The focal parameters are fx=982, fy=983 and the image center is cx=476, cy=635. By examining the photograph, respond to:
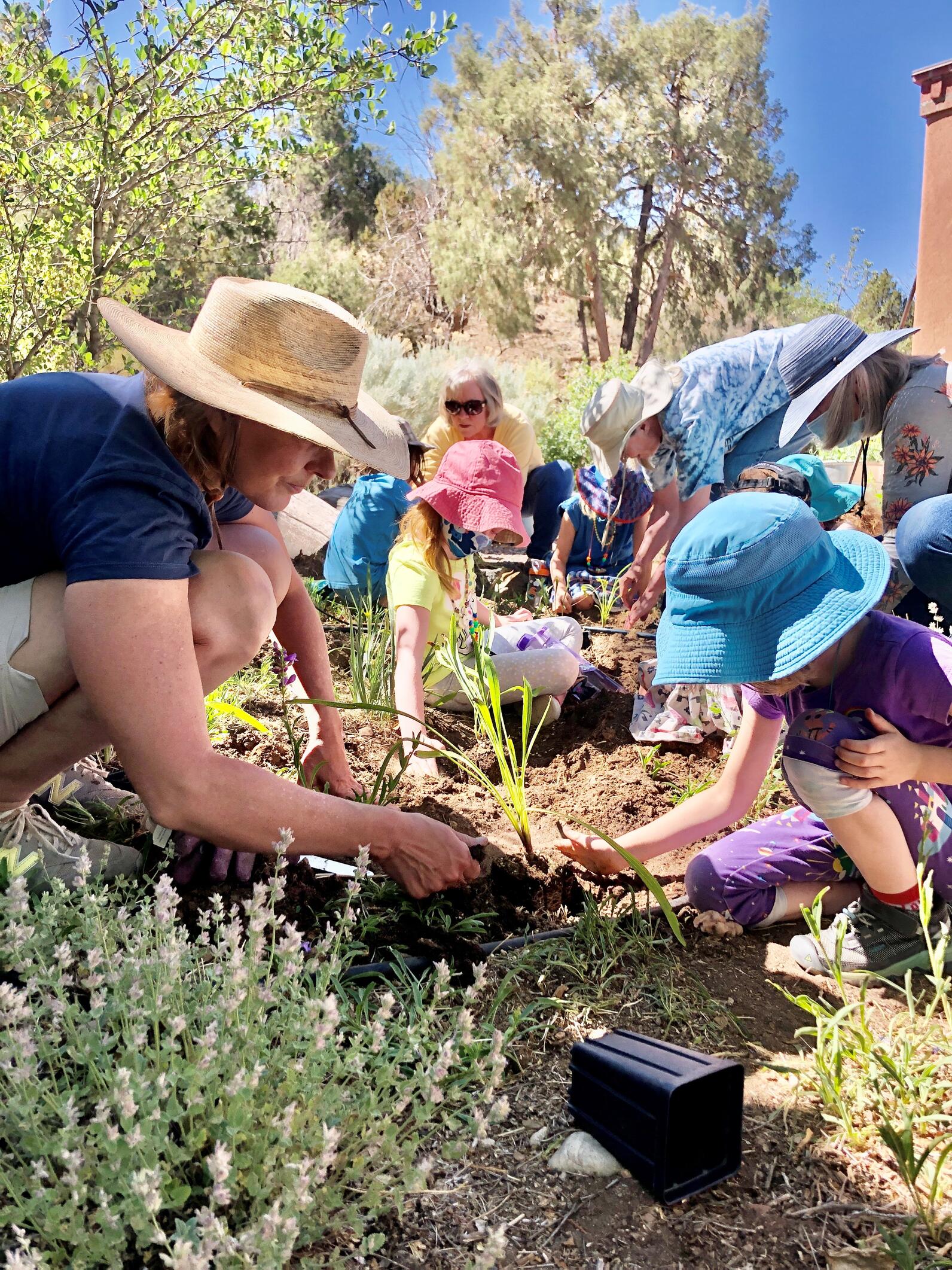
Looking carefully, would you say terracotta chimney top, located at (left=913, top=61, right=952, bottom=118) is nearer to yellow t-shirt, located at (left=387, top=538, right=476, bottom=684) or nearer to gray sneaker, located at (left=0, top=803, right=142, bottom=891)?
yellow t-shirt, located at (left=387, top=538, right=476, bottom=684)

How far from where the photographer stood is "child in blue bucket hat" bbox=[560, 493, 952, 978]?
5.95 ft

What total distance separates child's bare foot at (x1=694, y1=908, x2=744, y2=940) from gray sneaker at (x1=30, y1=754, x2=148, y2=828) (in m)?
1.25

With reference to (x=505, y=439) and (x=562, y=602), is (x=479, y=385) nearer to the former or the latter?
(x=505, y=439)

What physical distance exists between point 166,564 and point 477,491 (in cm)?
Answer: 163

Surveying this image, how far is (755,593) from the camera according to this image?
71.9 inches

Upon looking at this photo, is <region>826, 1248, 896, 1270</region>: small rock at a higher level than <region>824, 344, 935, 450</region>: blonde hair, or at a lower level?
lower

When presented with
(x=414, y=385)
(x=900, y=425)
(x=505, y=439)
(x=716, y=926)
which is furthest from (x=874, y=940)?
(x=414, y=385)

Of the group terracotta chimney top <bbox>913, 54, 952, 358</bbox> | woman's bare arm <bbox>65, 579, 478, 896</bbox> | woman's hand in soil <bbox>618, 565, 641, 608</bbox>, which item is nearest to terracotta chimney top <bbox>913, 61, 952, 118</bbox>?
terracotta chimney top <bbox>913, 54, 952, 358</bbox>

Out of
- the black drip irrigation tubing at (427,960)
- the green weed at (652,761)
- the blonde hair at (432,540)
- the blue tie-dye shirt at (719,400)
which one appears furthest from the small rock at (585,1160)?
the blue tie-dye shirt at (719,400)

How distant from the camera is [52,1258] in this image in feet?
3.37

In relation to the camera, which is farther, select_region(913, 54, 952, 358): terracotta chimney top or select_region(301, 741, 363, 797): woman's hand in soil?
select_region(913, 54, 952, 358): terracotta chimney top

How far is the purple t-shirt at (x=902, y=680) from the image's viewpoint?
1.86 meters

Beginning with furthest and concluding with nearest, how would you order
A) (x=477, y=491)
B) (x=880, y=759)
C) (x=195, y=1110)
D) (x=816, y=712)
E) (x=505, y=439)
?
(x=505, y=439) → (x=477, y=491) → (x=816, y=712) → (x=880, y=759) → (x=195, y=1110)

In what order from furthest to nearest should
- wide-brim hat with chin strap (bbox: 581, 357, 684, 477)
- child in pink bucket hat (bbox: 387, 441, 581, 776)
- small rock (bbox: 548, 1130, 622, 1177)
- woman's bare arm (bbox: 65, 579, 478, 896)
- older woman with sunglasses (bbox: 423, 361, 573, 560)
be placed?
older woman with sunglasses (bbox: 423, 361, 573, 560) → wide-brim hat with chin strap (bbox: 581, 357, 684, 477) → child in pink bucket hat (bbox: 387, 441, 581, 776) → woman's bare arm (bbox: 65, 579, 478, 896) → small rock (bbox: 548, 1130, 622, 1177)
